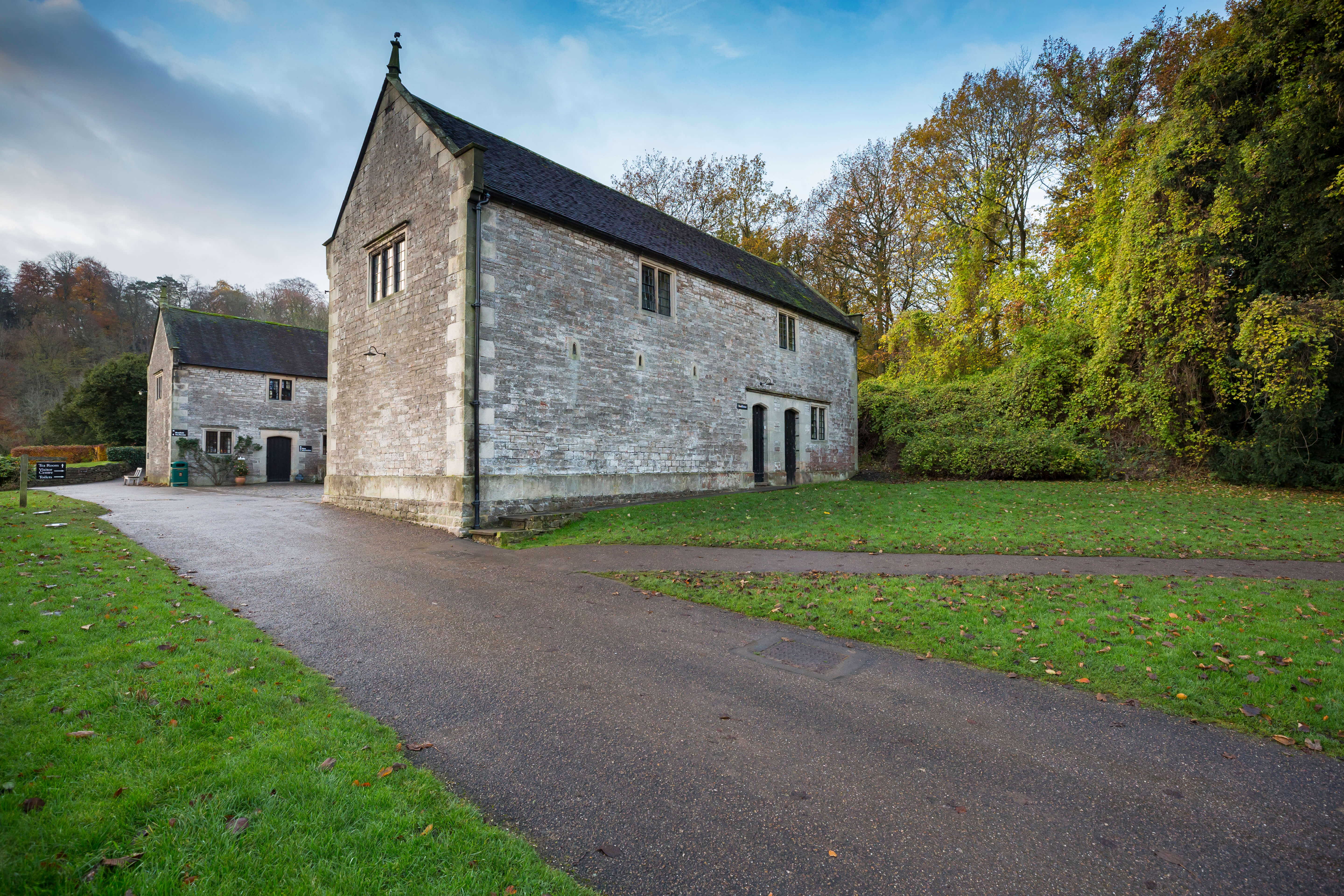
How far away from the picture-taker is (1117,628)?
557 cm

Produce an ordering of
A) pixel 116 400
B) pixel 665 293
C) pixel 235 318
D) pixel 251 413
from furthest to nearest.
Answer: pixel 116 400 < pixel 235 318 < pixel 251 413 < pixel 665 293

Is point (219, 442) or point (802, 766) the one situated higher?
point (219, 442)

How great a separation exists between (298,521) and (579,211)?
9947 mm

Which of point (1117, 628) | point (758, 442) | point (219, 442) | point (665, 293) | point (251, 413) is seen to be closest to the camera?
point (1117, 628)

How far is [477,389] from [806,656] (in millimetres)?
9303

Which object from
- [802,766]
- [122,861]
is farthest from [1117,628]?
[122,861]

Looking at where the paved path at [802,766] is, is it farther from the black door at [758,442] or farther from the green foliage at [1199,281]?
the green foliage at [1199,281]

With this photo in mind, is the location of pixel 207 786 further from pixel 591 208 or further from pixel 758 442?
pixel 758 442

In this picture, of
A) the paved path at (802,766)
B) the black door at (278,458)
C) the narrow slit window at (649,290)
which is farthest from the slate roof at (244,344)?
the paved path at (802,766)

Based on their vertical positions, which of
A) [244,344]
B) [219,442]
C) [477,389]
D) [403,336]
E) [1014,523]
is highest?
[244,344]

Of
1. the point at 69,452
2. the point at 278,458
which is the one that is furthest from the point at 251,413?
the point at 69,452

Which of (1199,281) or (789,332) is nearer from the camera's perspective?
(1199,281)

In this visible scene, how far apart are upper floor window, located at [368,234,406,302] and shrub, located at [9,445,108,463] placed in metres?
28.9

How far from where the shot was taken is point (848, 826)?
2.81 metres
